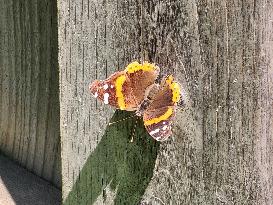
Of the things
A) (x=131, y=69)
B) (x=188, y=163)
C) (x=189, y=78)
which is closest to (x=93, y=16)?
(x=131, y=69)

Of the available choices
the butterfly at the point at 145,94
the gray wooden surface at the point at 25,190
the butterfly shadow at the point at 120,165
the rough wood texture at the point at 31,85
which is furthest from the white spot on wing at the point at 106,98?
the gray wooden surface at the point at 25,190

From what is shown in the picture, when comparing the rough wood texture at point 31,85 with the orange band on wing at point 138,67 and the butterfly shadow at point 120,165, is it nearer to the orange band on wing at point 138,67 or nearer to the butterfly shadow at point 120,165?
the butterfly shadow at point 120,165

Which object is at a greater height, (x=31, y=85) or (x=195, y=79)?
(x=195, y=79)

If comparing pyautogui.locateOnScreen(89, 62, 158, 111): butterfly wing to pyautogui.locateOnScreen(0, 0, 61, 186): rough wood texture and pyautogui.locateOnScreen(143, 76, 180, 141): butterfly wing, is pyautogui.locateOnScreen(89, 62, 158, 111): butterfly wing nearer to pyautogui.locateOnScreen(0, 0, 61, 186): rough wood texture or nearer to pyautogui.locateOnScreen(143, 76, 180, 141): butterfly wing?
pyautogui.locateOnScreen(143, 76, 180, 141): butterfly wing

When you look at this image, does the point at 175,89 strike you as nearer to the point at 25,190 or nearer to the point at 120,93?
the point at 120,93

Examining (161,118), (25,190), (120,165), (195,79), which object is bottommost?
(25,190)

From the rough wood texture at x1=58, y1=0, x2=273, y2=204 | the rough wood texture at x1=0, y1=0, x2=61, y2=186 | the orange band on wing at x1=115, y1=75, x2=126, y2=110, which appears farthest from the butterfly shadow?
the rough wood texture at x1=0, y1=0, x2=61, y2=186

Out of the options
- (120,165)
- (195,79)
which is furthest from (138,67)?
(120,165)
